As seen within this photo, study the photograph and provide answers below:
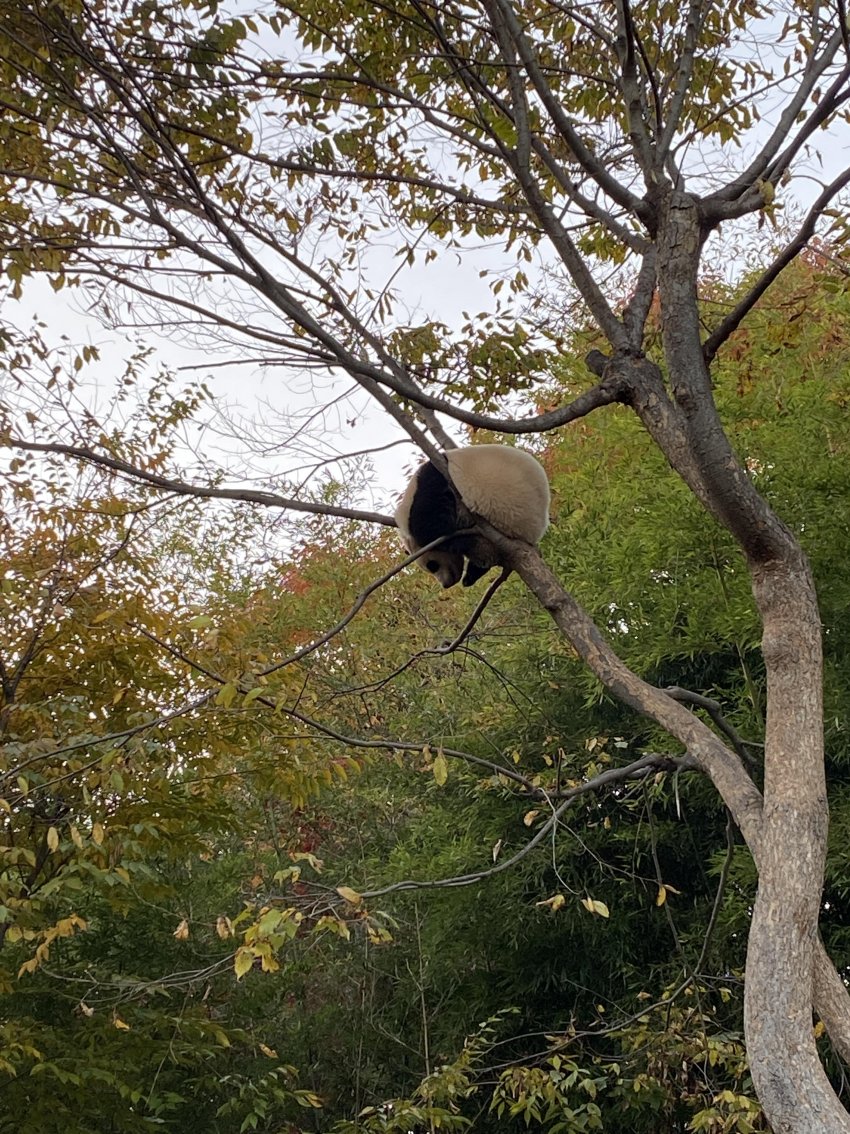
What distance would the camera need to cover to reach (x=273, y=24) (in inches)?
134

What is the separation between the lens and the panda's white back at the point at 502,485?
3.98 metres

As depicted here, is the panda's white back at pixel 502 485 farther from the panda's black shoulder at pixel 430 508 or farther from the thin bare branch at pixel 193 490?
the thin bare branch at pixel 193 490

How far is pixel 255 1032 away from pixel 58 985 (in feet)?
5.79

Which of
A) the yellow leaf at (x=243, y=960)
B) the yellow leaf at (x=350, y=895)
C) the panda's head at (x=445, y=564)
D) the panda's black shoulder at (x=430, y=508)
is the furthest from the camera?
the panda's head at (x=445, y=564)

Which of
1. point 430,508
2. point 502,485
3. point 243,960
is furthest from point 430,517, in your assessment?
point 243,960

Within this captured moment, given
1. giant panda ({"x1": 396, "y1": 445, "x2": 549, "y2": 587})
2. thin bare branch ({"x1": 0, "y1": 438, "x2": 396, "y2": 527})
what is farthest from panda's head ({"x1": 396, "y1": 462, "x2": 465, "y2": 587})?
thin bare branch ({"x1": 0, "y1": 438, "x2": 396, "y2": 527})

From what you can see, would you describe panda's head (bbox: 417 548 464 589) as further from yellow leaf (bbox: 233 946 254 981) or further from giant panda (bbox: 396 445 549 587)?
yellow leaf (bbox: 233 946 254 981)

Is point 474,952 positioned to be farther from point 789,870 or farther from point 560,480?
point 789,870

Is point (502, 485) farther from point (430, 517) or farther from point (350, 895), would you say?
point (350, 895)

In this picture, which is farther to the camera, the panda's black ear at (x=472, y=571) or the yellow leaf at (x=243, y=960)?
the panda's black ear at (x=472, y=571)

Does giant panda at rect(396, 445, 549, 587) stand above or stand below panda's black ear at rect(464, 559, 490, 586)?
above

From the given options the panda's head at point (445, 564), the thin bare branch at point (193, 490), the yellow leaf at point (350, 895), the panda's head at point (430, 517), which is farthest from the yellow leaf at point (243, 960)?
the panda's head at point (445, 564)

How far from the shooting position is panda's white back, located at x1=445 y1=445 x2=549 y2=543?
3.98 m

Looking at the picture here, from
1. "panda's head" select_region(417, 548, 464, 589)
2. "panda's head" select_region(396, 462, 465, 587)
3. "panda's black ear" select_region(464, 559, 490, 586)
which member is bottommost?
"panda's black ear" select_region(464, 559, 490, 586)
